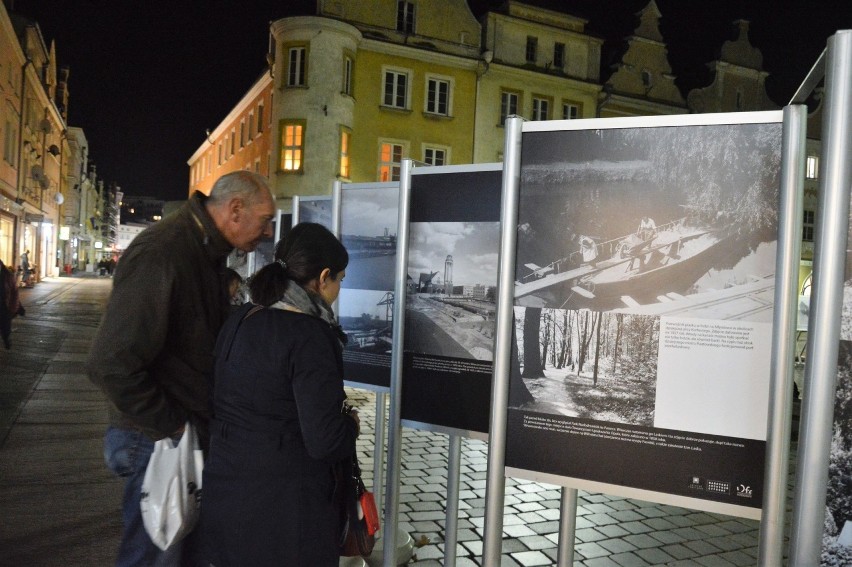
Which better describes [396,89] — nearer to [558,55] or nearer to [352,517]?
[558,55]

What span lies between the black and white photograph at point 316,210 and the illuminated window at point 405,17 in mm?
25769

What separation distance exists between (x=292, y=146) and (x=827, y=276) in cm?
2711

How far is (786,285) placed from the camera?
210 centimetres

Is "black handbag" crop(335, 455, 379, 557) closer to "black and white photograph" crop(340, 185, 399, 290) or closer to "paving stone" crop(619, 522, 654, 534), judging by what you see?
"black and white photograph" crop(340, 185, 399, 290)

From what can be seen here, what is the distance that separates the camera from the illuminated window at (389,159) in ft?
95.5

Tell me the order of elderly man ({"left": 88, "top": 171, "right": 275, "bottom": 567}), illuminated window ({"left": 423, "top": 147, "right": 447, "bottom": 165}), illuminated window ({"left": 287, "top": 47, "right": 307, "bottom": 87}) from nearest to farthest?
elderly man ({"left": 88, "top": 171, "right": 275, "bottom": 567}) < illuminated window ({"left": 287, "top": 47, "right": 307, "bottom": 87}) < illuminated window ({"left": 423, "top": 147, "right": 447, "bottom": 165})

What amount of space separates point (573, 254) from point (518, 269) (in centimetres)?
23

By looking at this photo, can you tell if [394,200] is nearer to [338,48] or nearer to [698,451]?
[698,451]

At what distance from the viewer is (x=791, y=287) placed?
211 centimetres

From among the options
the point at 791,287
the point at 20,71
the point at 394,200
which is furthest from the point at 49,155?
the point at 791,287

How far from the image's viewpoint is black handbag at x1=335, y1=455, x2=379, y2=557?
8.45 ft

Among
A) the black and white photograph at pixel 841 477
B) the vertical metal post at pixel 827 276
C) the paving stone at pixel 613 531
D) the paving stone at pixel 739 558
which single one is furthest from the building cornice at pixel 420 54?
the black and white photograph at pixel 841 477

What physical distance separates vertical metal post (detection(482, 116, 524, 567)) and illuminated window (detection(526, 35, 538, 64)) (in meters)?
30.6

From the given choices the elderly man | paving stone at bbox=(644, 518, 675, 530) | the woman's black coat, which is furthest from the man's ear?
paving stone at bbox=(644, 518, 675, 530)
